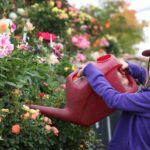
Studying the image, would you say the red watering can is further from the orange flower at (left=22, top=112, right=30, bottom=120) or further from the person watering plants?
the orange flower at (left=22, top=112, right=30, bottom=120)

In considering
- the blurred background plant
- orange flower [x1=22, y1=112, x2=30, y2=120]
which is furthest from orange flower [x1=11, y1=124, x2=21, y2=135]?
orange flower [x1=22, y1=112, x2=30, y2=120]

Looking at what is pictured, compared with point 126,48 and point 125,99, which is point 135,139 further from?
point 126,48

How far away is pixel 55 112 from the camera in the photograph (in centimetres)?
300

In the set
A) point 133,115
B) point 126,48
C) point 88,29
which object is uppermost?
point 133,115

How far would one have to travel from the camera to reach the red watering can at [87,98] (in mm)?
2895

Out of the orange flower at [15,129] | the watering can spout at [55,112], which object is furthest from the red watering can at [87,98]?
the orange flower at [15,129]

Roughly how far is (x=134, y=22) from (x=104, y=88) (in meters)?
11.1

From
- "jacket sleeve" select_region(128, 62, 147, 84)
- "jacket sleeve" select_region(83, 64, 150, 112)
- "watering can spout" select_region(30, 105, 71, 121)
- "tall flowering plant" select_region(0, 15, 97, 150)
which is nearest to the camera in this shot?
"jacket sleeve" select_region(83, 64, 150, 112)

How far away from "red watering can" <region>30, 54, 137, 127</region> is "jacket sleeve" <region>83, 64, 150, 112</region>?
110mm

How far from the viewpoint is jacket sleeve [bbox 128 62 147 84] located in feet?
10.4

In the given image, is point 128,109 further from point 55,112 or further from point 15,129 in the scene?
point 15,129

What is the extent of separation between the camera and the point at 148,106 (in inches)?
105

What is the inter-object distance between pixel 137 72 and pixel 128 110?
1.87 ft

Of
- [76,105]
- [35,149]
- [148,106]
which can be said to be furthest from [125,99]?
[35,149]
